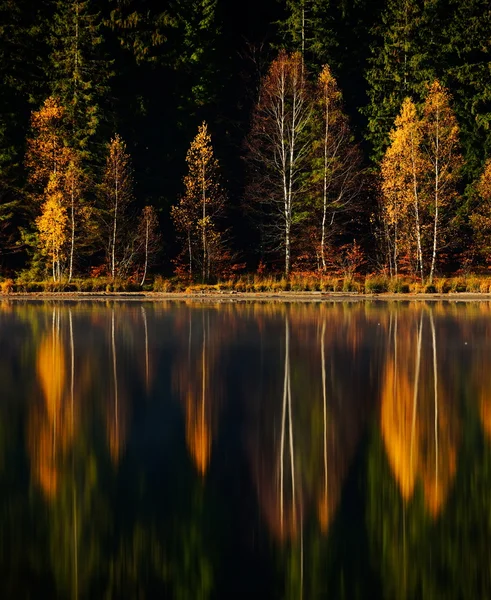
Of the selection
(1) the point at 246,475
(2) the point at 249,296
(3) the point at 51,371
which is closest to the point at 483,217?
(2) the point at 249,296

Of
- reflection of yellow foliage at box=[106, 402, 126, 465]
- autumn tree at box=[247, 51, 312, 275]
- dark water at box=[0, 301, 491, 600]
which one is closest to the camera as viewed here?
dark water at box=[0, 301, 491, 600]

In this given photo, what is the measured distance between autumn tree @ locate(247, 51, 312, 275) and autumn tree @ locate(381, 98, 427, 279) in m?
5.13

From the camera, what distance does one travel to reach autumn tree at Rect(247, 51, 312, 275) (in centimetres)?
5816

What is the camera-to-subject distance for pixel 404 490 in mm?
10375

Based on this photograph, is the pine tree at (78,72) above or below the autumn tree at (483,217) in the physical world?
above

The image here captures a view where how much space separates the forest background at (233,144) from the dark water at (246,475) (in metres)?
33.8

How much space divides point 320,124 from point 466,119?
12.7 meters

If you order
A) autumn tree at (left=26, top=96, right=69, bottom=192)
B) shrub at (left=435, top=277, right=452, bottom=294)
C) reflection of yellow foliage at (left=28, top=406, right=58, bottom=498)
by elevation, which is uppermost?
autumn tree at (left=26, top=96, right=69, bottom=192)

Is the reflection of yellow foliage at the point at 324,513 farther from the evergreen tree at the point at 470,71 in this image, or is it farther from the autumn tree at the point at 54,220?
the evergreen tree at the point at 470,71

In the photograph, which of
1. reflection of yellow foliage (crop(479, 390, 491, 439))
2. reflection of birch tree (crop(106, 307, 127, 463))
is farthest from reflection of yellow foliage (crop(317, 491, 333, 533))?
reflection of yellow foliage (crop(479, 390, 491, 439))

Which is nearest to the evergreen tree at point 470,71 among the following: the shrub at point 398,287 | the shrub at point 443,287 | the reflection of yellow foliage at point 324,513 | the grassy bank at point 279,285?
the grassy bank at point 279,285

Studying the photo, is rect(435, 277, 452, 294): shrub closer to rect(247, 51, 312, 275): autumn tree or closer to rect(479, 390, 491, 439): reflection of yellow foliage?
rect(247, 51, 312, 275): autumn tree

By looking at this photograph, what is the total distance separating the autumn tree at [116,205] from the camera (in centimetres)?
5628

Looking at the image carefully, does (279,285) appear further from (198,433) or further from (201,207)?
(198,433)
